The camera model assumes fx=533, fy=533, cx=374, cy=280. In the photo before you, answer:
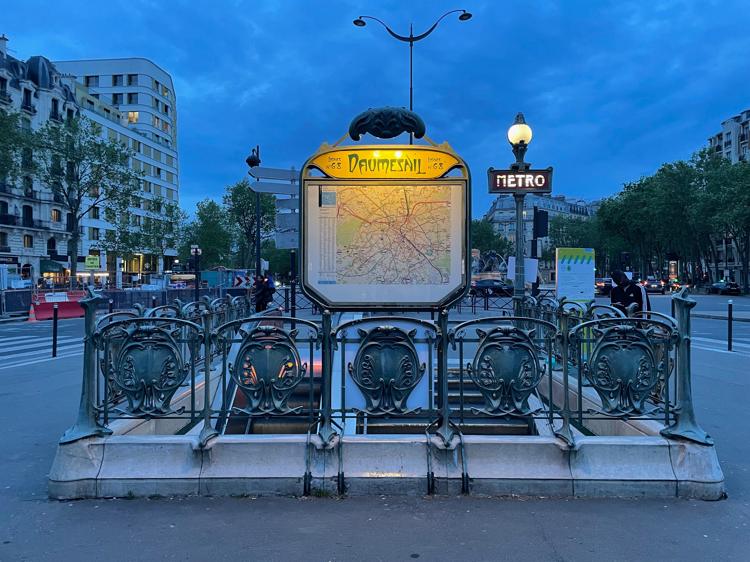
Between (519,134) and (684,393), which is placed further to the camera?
(519,134)

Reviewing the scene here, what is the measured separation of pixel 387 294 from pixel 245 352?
5.07 ft

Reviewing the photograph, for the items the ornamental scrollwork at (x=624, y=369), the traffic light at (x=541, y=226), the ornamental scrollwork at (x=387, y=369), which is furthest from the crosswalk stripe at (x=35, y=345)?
the ornamental scrollwork at (x=624, y=369)

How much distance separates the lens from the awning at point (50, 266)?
5559 cm

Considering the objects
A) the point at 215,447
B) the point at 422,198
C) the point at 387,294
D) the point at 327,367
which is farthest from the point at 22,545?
the point at 422,198

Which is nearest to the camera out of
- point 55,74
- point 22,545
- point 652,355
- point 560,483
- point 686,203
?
point 22,545

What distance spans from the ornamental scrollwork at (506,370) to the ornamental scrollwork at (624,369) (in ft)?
1.79

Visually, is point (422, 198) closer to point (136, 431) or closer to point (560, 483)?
point (560, 483)

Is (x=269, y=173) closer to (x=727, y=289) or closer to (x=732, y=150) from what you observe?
(x=727, y=289)

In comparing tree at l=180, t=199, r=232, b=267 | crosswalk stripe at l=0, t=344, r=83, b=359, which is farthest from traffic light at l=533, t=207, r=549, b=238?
tree at l=180, t=199, r=232, b=267

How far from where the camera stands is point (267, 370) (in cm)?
455

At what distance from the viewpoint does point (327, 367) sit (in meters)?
4.57

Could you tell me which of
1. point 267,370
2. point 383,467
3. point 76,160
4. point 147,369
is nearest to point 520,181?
point 267,370

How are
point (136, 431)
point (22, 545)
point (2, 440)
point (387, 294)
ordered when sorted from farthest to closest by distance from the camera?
1. point (2, 440)
2. point (387, 294)
3. point (136, 431)
4. point (22, 545)

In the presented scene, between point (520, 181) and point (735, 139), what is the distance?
9761 centimetres
